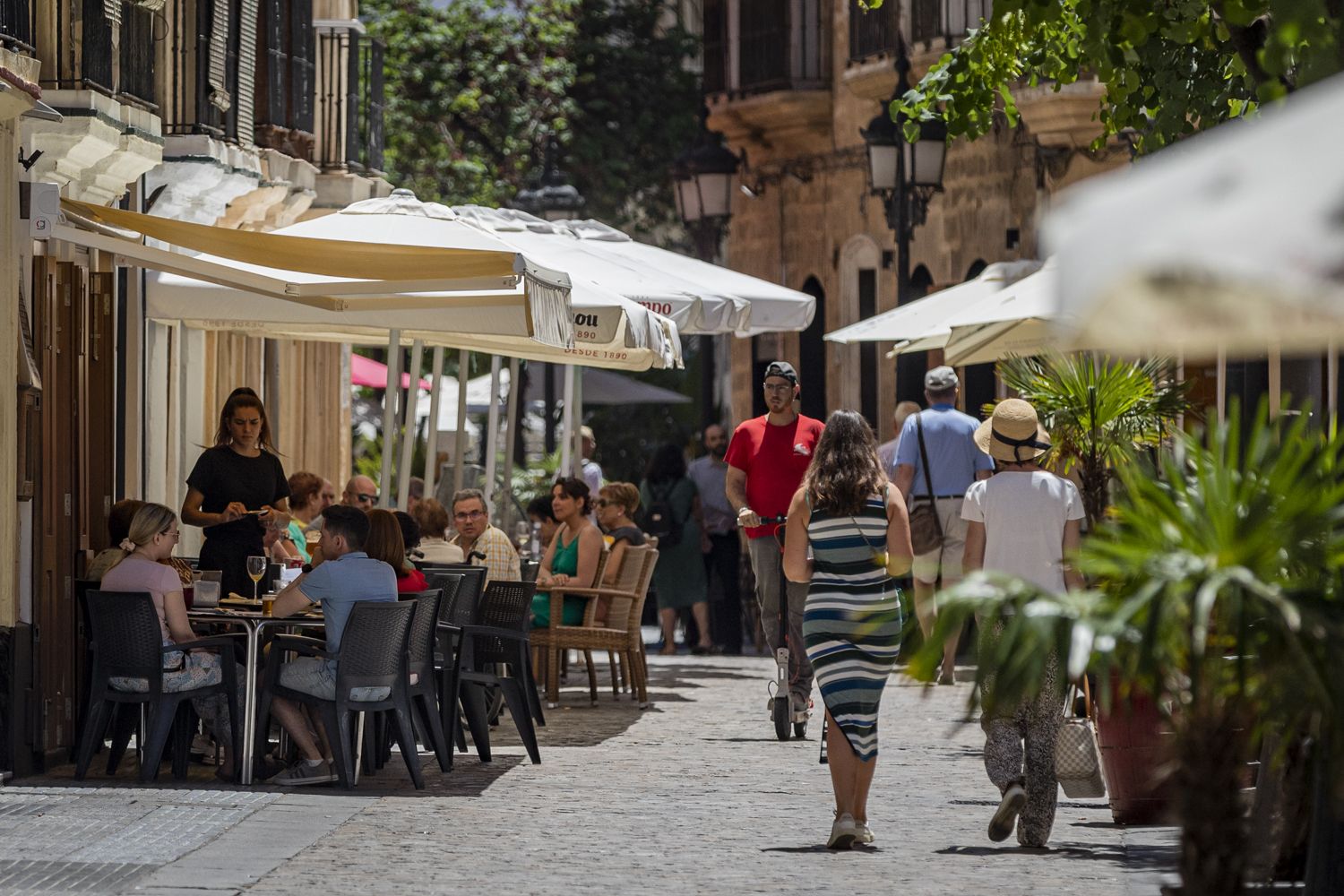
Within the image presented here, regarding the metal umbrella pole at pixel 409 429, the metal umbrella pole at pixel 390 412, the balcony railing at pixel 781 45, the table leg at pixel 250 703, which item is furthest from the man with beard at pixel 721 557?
the table leg at pixel 250 703

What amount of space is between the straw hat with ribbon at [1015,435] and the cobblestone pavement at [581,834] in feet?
4.52

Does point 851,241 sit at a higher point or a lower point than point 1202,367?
higher

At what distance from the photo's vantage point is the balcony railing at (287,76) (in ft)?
68.9

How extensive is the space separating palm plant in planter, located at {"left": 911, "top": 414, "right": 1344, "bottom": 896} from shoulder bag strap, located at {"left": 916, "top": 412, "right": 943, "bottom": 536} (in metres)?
11.7

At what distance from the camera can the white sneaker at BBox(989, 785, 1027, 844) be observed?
30.7ft

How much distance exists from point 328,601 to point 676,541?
10.8m

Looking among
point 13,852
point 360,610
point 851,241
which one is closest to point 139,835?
point 13,852

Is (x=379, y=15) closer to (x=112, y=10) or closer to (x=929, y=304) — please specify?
(x=929, y=304)


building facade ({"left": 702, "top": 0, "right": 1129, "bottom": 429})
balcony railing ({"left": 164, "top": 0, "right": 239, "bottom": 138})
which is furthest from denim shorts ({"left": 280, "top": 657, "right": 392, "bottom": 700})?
building facade ({"left": 702, "top": 0, "right": 1129, "bottom": 429})

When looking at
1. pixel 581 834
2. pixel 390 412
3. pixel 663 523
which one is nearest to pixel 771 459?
pixel 390 412

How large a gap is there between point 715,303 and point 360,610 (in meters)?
6.62

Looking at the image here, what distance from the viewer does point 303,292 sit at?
42.8 ft

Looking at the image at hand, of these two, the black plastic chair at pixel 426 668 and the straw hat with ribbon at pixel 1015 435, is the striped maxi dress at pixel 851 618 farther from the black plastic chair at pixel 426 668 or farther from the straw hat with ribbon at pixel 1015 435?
the black plastic chair at pixel 426 668

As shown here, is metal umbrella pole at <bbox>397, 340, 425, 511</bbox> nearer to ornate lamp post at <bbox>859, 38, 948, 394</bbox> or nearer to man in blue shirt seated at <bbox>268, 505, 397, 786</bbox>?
man in blue shirt seated at <bbox>268, 505, 397, 786</bbox>
